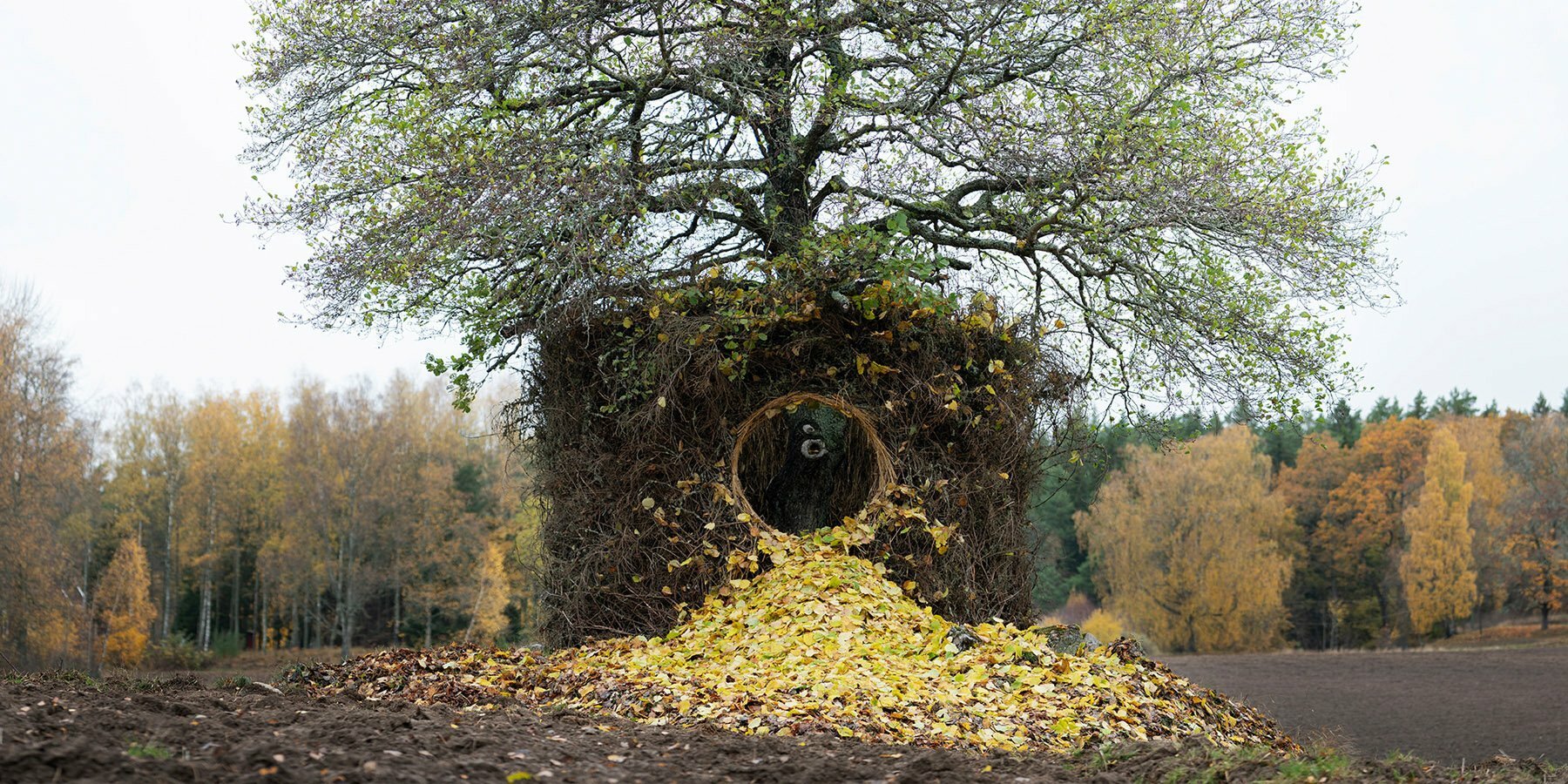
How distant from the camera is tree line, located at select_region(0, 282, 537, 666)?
27.5 m

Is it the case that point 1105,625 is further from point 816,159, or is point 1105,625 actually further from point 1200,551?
point 816,159

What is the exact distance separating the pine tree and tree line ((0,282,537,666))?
91.6 ft

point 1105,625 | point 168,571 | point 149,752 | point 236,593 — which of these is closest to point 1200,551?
point 1105,625

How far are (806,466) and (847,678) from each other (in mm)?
4368

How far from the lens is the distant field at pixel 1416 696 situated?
11.8m

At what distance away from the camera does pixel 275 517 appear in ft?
114

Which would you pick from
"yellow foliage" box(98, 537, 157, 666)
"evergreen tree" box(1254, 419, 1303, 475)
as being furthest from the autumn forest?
"evergreen tree" box(1254, 419, 1303, 475)

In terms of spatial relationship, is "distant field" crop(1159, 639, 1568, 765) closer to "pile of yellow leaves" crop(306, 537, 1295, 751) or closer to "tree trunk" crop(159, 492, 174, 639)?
"pile of yellow leaves" crop(306, 537, 1295, 751)

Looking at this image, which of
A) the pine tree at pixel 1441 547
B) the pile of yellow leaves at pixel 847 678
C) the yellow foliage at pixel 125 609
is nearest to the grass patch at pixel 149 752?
the pile of yellow leaves at pixel 847 678

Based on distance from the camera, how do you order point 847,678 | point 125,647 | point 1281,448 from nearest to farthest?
point 847,678 < point 125,647 < point 1281,448

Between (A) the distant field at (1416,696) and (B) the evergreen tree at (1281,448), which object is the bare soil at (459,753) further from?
(B) the evergreen tree at (1281,448)

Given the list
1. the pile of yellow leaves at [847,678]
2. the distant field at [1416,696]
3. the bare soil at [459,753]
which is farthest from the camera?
the distant field at [1416,696]

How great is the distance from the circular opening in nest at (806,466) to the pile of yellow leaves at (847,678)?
1.42 metres

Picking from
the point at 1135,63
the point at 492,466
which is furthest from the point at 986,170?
the point at 492,466
